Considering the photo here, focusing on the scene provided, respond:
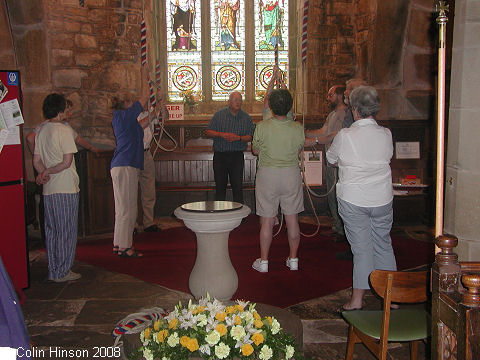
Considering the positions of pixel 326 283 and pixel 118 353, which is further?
pixel 326 283

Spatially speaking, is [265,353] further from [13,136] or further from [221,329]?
[13,136]

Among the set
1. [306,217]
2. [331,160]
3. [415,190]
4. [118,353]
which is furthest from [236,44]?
[118,353]

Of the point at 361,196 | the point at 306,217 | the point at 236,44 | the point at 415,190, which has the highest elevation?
the point at 236,44

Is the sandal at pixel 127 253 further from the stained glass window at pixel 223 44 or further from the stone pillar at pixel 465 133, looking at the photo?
the stained glass window at pixel 223 44

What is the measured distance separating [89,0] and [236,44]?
10.2ft

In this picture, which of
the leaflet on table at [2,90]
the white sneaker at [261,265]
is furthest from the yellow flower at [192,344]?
the leaflet on table at [2,90]

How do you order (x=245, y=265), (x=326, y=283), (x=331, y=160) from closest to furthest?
(x=331, y=160) < (x=326, y=283) < (x=245, y=265)

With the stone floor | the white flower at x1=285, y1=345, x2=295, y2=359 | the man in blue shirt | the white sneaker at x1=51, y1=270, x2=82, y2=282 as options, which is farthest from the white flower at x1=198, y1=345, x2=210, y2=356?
the man in blue shirt

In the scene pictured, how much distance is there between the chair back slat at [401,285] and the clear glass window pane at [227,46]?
24.0 feet

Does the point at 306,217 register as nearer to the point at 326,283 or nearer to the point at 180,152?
the point at 180,152

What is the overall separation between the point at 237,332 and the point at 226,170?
4.24m

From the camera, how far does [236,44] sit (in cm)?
937

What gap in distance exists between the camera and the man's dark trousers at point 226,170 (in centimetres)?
612

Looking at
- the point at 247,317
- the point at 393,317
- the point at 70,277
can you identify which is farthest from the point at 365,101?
the point at 70,277
